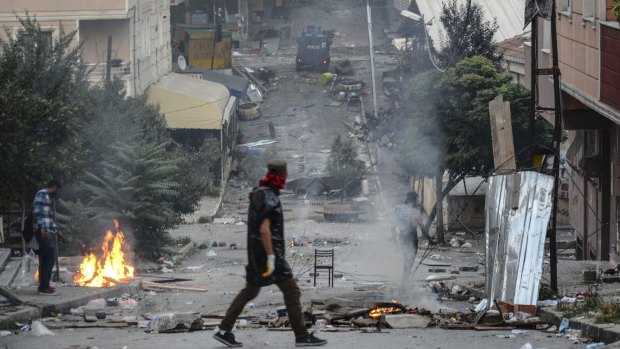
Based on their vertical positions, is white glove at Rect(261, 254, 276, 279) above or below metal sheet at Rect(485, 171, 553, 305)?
above

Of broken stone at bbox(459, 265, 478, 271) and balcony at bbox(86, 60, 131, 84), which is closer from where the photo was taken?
broken stone at bbox(459, 265, 478, 271)

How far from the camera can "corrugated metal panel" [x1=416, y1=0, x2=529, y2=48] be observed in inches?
1786

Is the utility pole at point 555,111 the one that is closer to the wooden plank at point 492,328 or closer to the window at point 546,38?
the wooden plank at point 492,328

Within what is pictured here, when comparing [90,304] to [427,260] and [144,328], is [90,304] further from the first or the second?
[427,260]

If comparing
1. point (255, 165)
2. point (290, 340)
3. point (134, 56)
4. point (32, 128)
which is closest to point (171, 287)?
point (32, 128)

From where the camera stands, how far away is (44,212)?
14219 millimetres

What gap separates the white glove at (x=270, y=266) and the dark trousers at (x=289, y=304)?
15cm

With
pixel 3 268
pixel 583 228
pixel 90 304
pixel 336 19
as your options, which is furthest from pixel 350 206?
pixel 336 19

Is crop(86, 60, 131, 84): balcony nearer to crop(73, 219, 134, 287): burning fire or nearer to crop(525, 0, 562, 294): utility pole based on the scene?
crop(73, 219, 134, 287): burning fire

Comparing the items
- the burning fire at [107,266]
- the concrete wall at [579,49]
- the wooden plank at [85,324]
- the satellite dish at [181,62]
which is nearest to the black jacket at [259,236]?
the wooden plank at [85,324]

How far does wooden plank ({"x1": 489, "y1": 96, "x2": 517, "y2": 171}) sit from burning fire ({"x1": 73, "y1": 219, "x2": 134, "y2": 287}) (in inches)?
222

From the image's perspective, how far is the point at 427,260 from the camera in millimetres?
25344

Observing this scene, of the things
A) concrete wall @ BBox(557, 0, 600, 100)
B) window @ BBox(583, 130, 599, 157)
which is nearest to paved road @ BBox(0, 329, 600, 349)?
concrete wall @ BBox(557, 0, 600, 100)

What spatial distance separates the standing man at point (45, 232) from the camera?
46.5 ft
